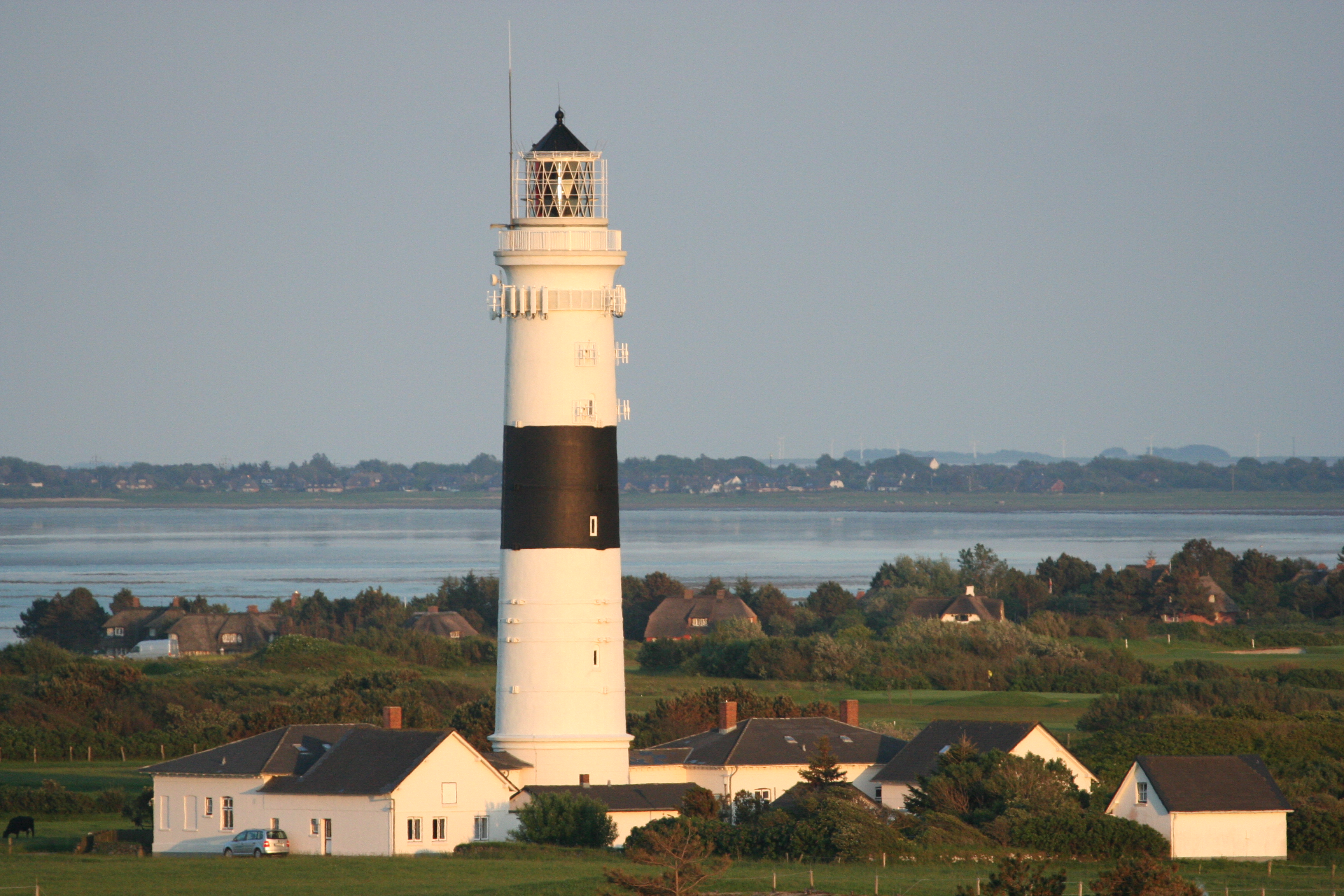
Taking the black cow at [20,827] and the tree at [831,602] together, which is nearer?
the black cow at [20,827]

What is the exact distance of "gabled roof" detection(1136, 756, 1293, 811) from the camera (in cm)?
3200

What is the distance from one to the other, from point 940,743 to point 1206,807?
4.84 m

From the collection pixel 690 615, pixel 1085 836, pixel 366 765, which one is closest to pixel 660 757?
pixel 366 765

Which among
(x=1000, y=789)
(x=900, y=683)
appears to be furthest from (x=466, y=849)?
(x=900, y=683)

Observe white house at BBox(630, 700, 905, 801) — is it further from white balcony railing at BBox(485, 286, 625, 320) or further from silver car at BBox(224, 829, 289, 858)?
white balcony railing at BBox(485, 286, 625, 320)

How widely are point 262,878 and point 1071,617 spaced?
189 ft

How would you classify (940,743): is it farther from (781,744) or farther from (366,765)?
(366,765)

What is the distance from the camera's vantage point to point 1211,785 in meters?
32.5

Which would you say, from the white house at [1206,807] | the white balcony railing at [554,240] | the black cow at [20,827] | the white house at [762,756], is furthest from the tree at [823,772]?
the black cow at [20,827]

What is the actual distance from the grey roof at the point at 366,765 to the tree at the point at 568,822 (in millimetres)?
1933

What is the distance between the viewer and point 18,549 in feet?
546

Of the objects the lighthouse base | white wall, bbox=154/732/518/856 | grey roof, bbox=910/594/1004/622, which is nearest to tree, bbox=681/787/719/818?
the lighthouse base

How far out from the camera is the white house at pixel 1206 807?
3183cm

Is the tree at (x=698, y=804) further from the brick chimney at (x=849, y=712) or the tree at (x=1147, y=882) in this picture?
the tree at (x=1147, y=882)
